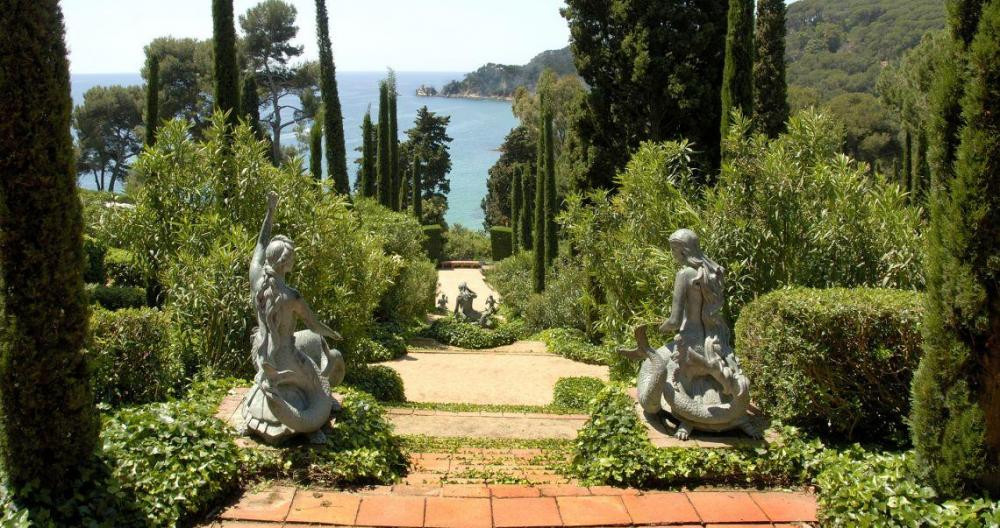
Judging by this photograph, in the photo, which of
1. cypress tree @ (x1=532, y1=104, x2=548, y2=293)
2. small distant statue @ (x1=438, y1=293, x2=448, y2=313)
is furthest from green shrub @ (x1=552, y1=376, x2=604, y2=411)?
small distant statue @ (x1=438, y1=293, x2=448, y2=313)

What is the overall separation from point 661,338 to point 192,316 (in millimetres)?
5496

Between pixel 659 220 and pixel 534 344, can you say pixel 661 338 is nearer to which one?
pixel 659 220

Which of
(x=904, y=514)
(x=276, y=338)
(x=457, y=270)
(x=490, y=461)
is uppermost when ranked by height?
(x=276, y=338)

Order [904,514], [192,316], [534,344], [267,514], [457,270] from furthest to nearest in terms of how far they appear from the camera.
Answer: [457,270] < [534,344] < [192,316] < [267,514] < [904,514]

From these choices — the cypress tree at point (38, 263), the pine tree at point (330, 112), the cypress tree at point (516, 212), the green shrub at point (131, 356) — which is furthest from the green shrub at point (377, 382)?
the cypress tree at point (516, 212)

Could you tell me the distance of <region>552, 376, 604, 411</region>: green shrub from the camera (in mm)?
11039

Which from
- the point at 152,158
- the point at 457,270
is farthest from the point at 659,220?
the point at 457,270

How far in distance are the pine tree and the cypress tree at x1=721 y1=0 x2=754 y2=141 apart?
35.2 ft

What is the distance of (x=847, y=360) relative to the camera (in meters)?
6.27

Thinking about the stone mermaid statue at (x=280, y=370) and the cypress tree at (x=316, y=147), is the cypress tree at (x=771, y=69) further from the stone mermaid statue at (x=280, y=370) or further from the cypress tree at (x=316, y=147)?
the stone mermaid statue at (x=280, y=370)

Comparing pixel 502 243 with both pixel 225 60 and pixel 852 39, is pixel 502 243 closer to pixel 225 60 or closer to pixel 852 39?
pixel 225 60

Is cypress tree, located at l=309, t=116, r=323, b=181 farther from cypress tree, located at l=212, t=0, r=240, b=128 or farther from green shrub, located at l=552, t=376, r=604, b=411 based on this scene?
green shrub, located at l=552, t=376, r=604, b=411

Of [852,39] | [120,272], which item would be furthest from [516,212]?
[852,39]

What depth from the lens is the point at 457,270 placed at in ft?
118
